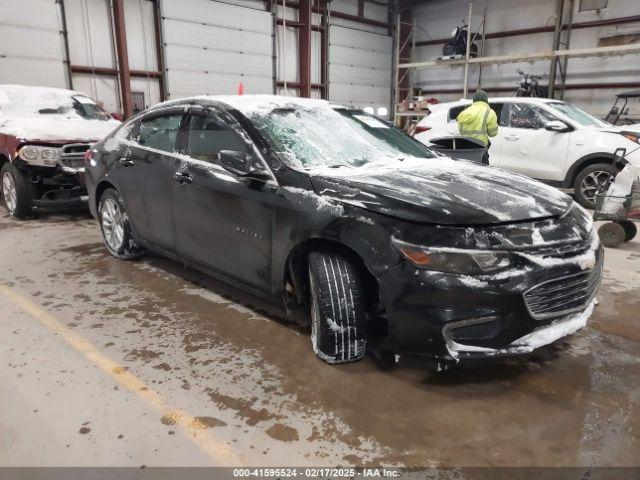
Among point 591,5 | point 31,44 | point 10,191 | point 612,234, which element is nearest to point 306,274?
point 612,234

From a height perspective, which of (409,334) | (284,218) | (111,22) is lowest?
(409,334)

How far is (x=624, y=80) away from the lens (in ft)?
41.4

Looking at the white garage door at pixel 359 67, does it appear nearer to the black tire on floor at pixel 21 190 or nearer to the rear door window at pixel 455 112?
the rear door window at pixel 455 112

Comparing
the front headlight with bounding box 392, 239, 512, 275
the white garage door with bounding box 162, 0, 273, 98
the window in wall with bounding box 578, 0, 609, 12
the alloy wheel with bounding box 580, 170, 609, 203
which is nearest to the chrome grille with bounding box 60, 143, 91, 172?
the front headlight with bounding box 392, 239, 512, 275

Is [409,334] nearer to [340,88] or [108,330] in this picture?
[108,330]

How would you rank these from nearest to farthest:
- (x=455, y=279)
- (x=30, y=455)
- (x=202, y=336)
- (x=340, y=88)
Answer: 1. (x=30, y=455)
2. (x=455, y=279)
3. (x=202, y=336)
4. (x=340, y=88)

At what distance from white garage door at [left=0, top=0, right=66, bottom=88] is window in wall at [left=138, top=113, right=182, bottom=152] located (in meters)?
7.92

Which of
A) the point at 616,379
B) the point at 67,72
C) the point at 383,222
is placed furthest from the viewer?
the point at 67,72

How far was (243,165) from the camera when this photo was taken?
112 inches

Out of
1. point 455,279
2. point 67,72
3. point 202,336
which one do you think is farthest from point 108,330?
point 67,72

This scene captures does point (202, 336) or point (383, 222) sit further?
point (202, 336)

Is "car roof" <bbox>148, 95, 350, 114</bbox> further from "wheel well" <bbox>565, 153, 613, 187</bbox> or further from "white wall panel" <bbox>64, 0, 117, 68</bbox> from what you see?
"white wall panel" <bbox>64, 0, 117, 68</bbox>

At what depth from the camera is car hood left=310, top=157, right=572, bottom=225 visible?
7.43 ft

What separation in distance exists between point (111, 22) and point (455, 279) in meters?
11.7
